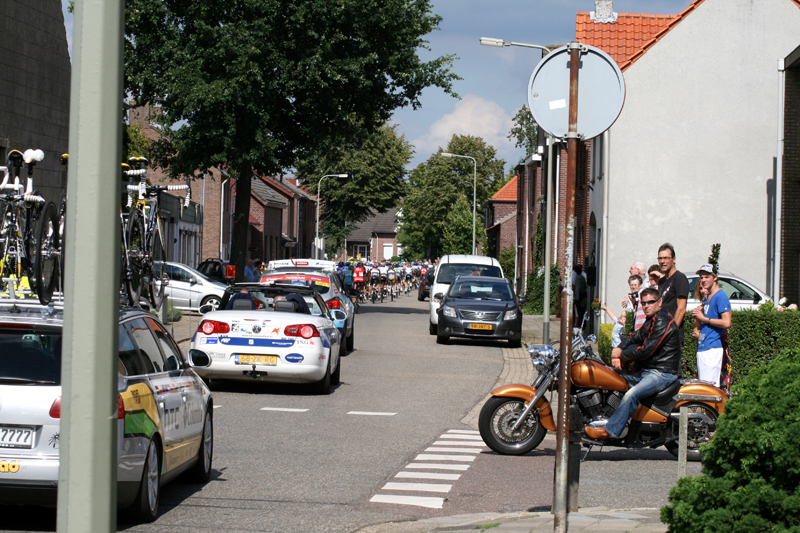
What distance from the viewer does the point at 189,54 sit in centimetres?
3011

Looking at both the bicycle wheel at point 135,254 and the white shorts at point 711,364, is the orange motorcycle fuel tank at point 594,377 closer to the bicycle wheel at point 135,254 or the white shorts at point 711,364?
the white shorts at point 711,364

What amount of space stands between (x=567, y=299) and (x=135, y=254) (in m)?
6.43

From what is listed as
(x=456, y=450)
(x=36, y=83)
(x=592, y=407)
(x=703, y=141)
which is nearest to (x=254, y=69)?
(x=36, y=83)

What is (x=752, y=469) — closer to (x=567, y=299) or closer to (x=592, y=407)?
(x=567, y=299)

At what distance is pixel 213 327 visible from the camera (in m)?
13.2

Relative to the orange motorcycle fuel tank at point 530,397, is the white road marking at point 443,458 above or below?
below

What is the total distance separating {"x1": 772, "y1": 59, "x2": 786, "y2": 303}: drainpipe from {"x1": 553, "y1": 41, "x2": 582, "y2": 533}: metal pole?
17.5m

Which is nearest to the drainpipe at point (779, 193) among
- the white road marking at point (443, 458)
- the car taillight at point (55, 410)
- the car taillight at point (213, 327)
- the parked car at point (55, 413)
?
the car taillight at point (213, 327)

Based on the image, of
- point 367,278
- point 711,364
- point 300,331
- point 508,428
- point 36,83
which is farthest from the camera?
→ point 367,278

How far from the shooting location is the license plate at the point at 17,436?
18.6 ft

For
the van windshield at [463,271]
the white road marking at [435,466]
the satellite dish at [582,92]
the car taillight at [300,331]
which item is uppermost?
the satellite dish at [582,92]

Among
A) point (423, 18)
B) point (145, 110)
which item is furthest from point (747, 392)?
point (145, 110)

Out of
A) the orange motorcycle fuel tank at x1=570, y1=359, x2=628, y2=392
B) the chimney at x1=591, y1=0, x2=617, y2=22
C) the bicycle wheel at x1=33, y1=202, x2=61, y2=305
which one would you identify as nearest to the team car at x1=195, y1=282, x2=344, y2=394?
the bicycle wheel at x1=33, y1=202, x2=61, y2=305

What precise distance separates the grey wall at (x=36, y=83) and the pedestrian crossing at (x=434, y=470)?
16.4 meters
